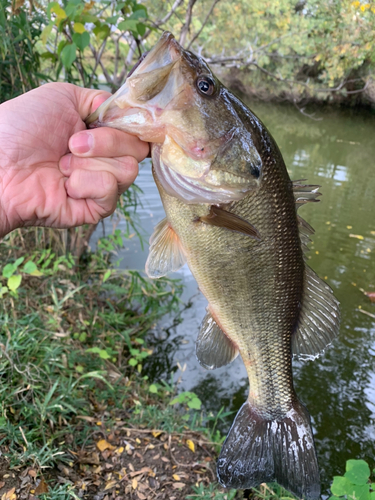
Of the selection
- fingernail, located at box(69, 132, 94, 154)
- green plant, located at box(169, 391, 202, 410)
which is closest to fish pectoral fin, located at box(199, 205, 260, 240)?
fingernail, located at box(69, 132, 94, 154)

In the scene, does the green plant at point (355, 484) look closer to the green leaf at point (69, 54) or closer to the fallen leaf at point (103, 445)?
the fallen leaf at point (103, 445)

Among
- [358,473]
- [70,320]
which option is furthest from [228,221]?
[70,320]

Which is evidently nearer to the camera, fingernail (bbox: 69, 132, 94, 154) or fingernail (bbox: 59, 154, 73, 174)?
fingernail (bbox: 69, 132, 94, 154)

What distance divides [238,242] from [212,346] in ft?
2.15

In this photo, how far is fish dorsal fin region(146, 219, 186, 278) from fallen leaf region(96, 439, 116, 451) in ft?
5.29

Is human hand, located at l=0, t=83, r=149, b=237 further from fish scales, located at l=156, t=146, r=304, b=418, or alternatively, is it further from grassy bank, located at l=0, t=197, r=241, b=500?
grassy bank, located at l=0, t=197, r=241, b=500

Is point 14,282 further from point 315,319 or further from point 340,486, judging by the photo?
point 340,486

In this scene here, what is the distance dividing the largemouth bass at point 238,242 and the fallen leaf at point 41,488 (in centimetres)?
103

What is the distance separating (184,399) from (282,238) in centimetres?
205

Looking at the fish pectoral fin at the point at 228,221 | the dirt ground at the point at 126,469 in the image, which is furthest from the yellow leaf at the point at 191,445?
the fish pectoral fin at the point at 228,221

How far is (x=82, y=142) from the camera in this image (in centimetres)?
134

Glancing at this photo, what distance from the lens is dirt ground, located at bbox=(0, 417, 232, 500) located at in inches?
82.1

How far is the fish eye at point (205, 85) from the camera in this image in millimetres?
1306

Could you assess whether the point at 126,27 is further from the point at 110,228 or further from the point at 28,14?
the point at 110,228
